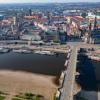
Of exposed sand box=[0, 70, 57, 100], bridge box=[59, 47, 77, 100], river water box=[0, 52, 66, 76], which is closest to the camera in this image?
bridge box=[59, 47, 77, 100]

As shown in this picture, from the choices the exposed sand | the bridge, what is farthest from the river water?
the exposed sand

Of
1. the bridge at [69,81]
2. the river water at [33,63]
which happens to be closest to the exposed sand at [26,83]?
the bridge at [69,81]

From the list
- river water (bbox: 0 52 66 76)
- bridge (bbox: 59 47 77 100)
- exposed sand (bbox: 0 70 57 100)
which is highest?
bridge (bbox: 59 47 77 100)

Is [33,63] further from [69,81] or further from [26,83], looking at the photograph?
[69,81]

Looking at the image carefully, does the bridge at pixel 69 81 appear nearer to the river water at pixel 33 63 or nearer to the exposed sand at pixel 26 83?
the exposed sand at pixel 26 83

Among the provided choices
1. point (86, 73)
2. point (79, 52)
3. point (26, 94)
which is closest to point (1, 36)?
point (79, 52)

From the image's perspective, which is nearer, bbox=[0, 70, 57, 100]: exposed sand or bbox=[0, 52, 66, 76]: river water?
bbox=[0, 70, 57, 100]: exposed sand

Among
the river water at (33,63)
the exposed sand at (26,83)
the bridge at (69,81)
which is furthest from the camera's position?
the river water at (33,63)

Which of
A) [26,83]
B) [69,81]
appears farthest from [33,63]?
[69,81]

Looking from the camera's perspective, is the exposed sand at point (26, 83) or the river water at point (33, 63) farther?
the river water at point (33, 63)

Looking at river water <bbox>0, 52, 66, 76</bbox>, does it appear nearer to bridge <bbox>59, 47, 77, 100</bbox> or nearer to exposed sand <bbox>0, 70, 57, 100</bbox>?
bridge <bbox>59, 47, 77, 100</bbox>

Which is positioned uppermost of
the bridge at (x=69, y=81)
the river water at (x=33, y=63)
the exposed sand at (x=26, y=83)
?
the bridge at (x=69, y=81)
